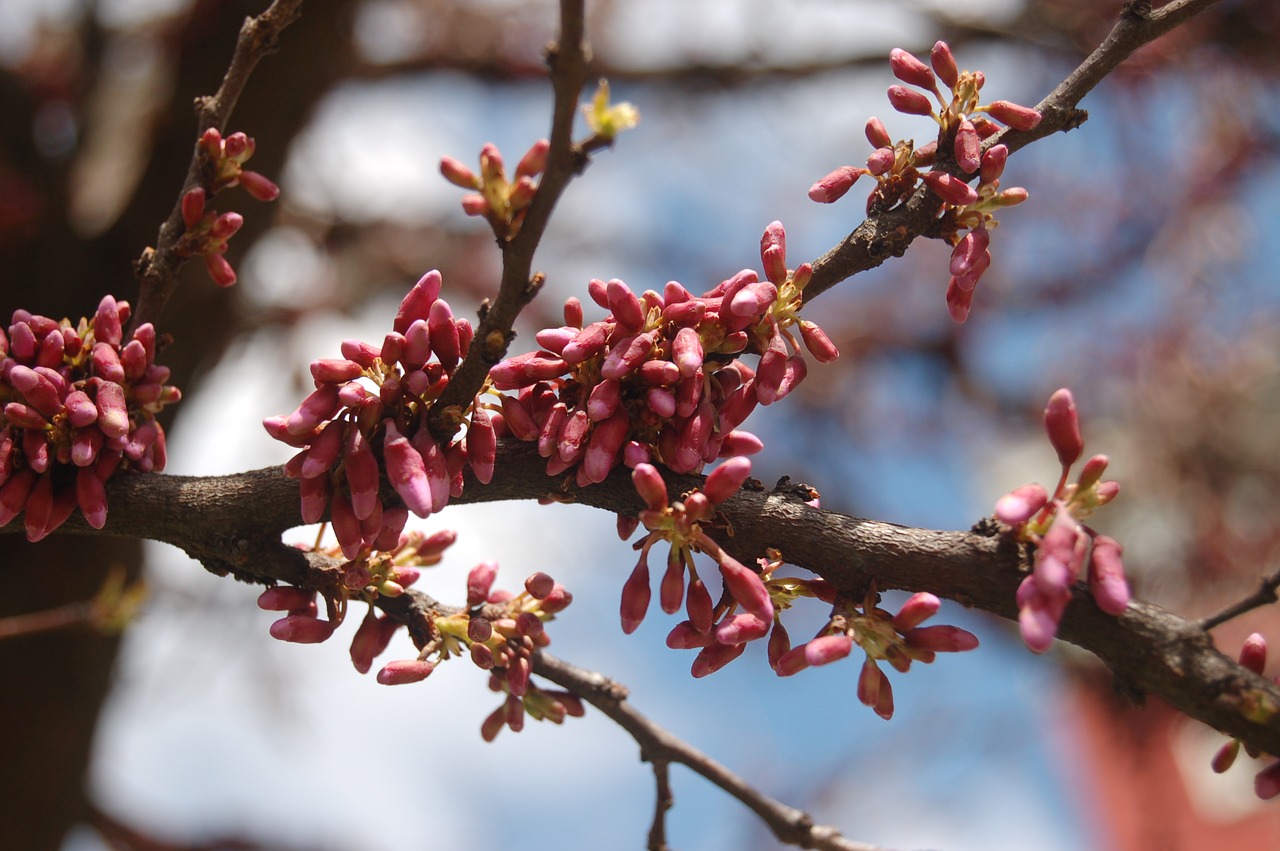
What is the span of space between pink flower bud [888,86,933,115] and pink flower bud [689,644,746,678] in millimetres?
834

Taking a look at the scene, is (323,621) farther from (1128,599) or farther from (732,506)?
(1128,599)

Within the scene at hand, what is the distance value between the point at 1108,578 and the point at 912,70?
794mm

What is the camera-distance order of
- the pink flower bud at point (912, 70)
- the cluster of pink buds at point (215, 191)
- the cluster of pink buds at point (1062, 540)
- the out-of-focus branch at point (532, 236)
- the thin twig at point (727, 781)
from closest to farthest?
the out-of-focus branch at point (532, 236) < the cluster of pink buds at point (1062, 540) < the pink flower bud at point (912, 70) < the cluster of pink buds at point (215, 191) < the thin twig at point (727, 781)

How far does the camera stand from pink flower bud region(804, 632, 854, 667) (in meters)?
1.16

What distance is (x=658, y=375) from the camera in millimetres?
1202

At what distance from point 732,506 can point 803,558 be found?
12 cm

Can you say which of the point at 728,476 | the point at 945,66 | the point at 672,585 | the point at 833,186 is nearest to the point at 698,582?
the point at 672,585

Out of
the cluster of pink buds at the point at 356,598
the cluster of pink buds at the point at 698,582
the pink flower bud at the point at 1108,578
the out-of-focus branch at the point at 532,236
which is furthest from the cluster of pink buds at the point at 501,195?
the pink flower bud at the point at 1108,578

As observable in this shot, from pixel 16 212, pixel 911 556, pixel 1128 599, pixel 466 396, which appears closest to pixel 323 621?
pixel 466 396

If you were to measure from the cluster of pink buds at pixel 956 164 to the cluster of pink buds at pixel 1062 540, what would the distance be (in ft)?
0.83

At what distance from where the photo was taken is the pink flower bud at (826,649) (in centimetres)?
116

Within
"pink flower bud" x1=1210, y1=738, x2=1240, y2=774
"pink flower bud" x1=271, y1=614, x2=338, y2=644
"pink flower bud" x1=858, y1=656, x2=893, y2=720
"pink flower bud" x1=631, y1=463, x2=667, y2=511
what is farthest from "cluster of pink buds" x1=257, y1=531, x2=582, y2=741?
"pink flower bud" x1=1210, y1=738, x2=1240, y2=774

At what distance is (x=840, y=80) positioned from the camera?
513cm

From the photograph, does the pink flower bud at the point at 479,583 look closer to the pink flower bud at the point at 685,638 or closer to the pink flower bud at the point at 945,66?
the pink flower bud at the point at 685,638
